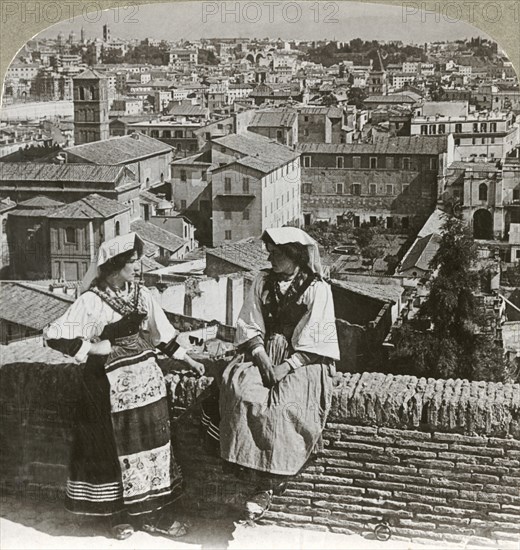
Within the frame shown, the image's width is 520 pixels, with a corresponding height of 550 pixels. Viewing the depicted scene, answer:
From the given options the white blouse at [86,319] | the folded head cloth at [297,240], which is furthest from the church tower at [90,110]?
the folded head cloth at [297,240]

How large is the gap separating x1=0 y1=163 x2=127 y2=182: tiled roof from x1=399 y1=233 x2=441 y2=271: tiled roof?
1195 millimetres

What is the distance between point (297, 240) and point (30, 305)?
3.49 feet

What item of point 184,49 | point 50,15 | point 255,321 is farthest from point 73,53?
point 255,321

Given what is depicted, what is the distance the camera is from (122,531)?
2924 mm

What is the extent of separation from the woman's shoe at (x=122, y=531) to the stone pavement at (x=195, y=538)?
0.06 ft

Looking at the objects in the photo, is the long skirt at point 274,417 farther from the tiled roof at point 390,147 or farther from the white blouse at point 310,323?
the tiled roof at point 390,147

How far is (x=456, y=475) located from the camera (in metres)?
2.89

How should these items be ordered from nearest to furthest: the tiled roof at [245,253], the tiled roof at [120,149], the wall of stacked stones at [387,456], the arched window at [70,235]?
the wall of stacked stones at [387,456] → the tiled roof at [245,253] → the arched window at [70,235] → the tiled roof at [120,149]

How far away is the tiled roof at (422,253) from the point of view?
3.22 m

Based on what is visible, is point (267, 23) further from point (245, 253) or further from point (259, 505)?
point (259, 505)

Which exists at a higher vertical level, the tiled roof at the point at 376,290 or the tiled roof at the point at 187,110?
the tiled roof at the point at 187,110

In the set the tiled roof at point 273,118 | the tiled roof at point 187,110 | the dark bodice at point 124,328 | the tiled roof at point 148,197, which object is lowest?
the dark bodice at point 124,328

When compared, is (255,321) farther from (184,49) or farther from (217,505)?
(184,49)

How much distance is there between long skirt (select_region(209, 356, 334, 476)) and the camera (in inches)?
114
